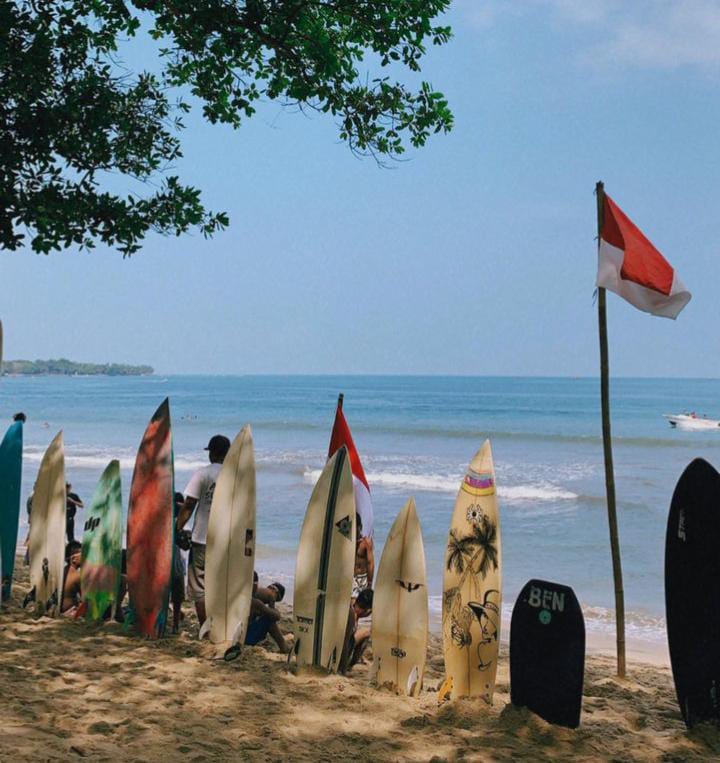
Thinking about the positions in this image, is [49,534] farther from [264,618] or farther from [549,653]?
[549,653]

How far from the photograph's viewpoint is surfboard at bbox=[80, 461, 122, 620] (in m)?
5.69

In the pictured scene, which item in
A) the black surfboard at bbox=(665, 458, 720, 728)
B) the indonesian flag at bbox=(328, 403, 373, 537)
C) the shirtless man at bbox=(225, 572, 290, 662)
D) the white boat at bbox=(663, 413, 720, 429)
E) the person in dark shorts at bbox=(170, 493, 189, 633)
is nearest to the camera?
the black surfboard at bbox=(665, 458, 720, 728)

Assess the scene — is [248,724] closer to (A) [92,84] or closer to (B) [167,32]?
(A) [92,84]

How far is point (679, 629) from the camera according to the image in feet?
13.5

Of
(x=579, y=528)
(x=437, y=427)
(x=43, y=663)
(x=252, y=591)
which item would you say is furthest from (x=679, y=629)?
(x=437, y=427)

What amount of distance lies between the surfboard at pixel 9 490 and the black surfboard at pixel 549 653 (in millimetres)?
4177

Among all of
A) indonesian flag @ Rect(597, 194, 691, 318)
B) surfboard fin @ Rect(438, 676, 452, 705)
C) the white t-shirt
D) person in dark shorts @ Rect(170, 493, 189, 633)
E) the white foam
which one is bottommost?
the white foam

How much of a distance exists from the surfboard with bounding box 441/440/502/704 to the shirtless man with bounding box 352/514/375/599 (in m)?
1.02

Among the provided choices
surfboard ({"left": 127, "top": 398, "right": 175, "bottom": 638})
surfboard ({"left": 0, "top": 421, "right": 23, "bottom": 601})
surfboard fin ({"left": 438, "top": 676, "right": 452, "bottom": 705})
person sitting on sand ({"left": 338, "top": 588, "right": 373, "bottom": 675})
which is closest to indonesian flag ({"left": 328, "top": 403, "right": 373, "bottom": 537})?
person sitting on sand ({"left": 338, "top": 588, "right": 373, "bottom": 675})

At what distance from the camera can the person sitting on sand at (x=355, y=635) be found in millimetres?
4805

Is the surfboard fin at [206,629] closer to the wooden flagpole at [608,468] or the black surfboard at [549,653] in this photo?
the black surfboard at [549,653]

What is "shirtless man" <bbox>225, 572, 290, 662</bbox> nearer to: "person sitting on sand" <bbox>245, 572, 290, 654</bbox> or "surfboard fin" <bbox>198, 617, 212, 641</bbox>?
"person sitting on sand" <bbox>245, 572, 290, 654</bbox>

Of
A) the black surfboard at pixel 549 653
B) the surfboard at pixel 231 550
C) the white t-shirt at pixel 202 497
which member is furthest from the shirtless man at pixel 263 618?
the black surfboard at pixel 549 653

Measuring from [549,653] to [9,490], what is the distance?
4433 mm
